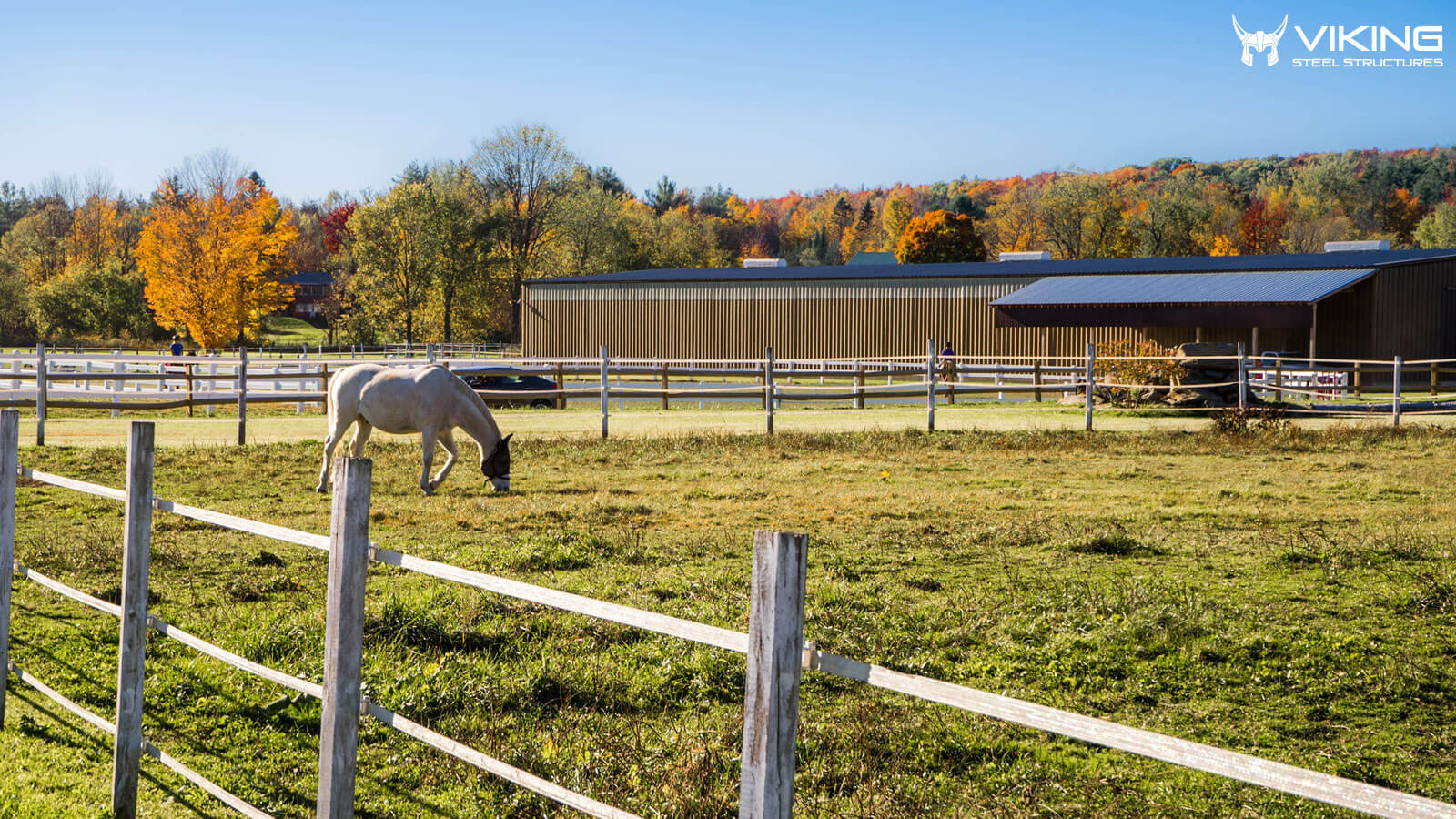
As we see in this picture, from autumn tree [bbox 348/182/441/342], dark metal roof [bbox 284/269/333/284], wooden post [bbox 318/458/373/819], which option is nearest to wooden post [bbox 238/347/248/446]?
wooden post [bbox 318/458/373/819]

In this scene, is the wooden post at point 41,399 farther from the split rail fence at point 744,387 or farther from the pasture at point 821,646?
the pasture at point 821,646

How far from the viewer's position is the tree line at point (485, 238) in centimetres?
5341

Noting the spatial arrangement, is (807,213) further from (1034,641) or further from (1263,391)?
(1034,641)

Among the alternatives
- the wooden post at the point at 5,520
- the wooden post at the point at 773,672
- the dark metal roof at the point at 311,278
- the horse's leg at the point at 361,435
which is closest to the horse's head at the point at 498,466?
the horse's leg at the point at 361,435

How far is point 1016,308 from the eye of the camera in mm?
40406

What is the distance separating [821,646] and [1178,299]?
33.3 metres

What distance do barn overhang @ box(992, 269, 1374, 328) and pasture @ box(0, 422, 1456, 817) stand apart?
24.6m

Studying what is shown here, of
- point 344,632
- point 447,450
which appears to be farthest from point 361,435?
point 344,632

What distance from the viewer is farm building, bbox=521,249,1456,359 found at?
1481 inches

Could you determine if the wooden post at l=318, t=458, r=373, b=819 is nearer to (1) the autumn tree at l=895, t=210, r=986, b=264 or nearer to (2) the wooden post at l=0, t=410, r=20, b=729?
(2) the wooden post at l=0, t=410, r=20, b=729

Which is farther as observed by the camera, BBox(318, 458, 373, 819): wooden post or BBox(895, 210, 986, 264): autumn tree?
BBox(895, 210, 986, 264): autumn tree

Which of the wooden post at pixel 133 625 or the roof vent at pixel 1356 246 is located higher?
the roof vent at pixel 1356 246

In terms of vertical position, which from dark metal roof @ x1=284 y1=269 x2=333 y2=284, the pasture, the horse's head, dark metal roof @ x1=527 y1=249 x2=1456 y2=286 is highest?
dark metal roof @ x1=284 y1=269 x2=333 y2=284

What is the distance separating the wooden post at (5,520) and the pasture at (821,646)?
1.06 ft
